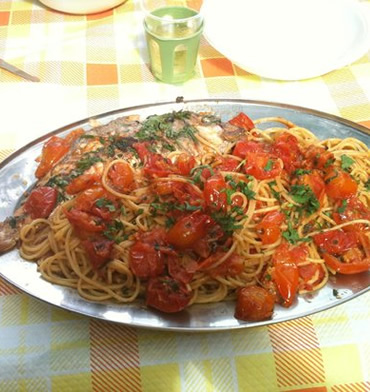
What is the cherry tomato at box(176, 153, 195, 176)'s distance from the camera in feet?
8.36

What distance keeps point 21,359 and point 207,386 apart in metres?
0.94

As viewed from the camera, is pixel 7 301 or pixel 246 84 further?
pixel 246 84

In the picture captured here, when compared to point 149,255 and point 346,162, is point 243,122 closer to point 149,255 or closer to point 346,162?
point 346,162

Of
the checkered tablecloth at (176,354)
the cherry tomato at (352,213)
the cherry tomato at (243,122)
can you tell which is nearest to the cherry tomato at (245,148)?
the cherry tomato at (243,122)

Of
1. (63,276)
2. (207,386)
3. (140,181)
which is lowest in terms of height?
(207,386)

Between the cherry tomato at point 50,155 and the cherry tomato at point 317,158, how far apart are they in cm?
149

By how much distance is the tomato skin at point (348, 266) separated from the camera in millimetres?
2291

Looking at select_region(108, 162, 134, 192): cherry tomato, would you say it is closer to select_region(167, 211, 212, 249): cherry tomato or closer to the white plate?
select_region(167, 211, 212, 249): cherry tomato

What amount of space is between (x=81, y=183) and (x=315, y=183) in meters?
1.32

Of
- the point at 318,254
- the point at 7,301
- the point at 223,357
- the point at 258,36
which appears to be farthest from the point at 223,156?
the point at 258,36

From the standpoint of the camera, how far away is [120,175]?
2.49 m

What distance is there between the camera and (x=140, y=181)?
2.55 meters

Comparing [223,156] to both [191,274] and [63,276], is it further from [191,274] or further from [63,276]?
[63,276]

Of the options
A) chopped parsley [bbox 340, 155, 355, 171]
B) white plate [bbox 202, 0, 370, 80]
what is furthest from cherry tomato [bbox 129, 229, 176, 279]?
white plate [bbox 202, 0, 370, 80]
